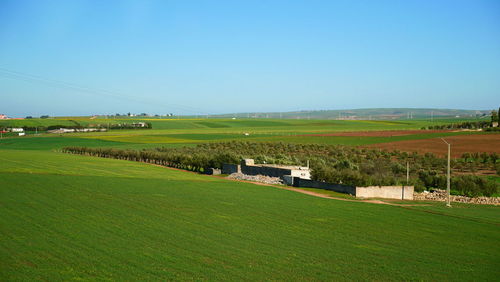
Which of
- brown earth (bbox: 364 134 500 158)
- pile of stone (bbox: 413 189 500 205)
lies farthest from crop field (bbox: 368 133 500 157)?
pile of stone (bbox: 413 189 500 205)

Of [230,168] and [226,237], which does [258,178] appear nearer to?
[230,168]

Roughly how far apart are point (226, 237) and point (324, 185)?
23809mm

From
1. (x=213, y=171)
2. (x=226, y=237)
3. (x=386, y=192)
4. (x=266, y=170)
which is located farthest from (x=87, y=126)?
(x=226, y=237)

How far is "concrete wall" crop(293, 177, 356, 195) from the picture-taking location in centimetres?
4100

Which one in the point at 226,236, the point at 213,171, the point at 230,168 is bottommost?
the point at 213,171

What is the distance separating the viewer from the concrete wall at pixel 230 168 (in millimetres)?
57531

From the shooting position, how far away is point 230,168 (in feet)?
193

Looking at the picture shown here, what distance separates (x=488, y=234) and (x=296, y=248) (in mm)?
10526

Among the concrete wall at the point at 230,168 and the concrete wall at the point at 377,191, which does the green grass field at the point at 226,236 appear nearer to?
the concrete wall at the point at 377,191

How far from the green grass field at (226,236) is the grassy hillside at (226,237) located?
45mm

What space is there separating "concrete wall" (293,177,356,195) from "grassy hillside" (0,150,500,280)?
5939 millimetres

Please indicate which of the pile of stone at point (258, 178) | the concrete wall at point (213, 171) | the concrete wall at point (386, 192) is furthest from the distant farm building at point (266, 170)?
the concrete wall at point (386, 192)

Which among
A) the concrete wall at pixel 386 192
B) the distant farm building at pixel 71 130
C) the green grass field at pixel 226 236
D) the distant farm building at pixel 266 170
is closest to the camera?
the green grass field at pixel 226 236

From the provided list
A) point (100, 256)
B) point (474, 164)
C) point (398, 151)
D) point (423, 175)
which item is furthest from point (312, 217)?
point (398, 151)
